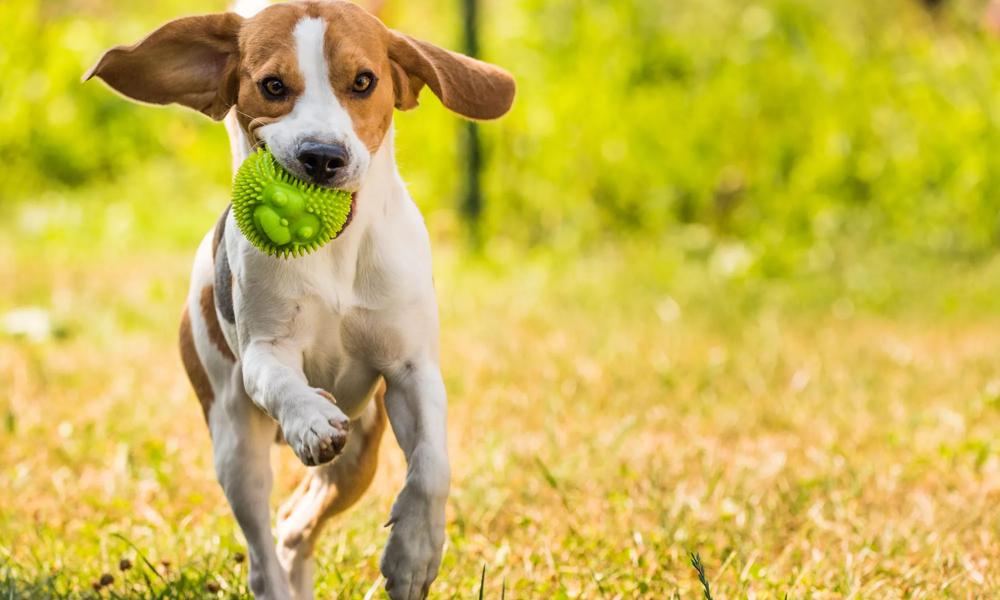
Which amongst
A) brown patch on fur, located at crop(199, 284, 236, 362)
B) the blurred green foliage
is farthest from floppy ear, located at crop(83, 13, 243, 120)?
the blurred green foliage

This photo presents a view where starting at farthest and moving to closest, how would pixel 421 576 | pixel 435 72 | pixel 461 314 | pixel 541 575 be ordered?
pixel 461 314
pixel 541 575
pixel 435 72
pixel 421 576

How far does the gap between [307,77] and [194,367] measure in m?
0.88

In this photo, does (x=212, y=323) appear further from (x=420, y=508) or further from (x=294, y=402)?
(x=420, y=508)

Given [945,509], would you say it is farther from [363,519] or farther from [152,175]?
[152,175]

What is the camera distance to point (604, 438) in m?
5.00

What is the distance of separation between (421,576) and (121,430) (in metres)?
2.31

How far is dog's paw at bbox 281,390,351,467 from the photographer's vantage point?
2846mm

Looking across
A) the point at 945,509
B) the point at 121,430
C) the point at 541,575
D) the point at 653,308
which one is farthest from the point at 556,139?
the point at 541,575

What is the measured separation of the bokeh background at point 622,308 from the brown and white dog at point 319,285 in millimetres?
234

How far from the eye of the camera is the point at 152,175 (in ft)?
31.4

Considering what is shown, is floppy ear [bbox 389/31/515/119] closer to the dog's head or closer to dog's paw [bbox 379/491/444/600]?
the dog's head

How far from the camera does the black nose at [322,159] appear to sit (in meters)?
2.97

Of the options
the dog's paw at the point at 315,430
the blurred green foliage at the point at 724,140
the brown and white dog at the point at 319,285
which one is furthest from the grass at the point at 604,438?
the dog's paw at the point at 315,430

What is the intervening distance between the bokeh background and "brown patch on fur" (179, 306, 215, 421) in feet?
1.29
